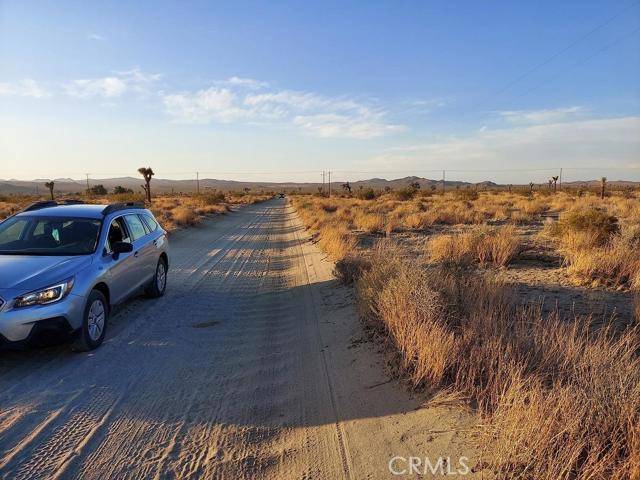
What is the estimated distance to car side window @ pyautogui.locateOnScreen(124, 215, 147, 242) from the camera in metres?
7.66

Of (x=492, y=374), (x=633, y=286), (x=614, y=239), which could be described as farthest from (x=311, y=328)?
(x=614, y=239)

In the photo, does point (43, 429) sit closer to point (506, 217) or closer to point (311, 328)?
point (311, 328)

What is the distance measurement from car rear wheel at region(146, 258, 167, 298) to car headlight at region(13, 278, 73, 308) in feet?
10.1

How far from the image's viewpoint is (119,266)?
21.8 ft

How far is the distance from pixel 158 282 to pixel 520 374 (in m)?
6.87

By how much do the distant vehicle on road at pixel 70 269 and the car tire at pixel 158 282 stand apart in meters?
0.02

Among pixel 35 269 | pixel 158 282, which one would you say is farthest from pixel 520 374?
pixel 158 282

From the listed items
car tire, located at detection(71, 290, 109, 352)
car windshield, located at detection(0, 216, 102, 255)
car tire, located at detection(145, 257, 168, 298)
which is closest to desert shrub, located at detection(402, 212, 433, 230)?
car tire, located at detection(145, 257, 168, 298)

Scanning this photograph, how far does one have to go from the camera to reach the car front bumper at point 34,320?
15.5 feet

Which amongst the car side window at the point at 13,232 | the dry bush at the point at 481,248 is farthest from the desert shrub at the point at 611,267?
the car side window at the point at 13,232

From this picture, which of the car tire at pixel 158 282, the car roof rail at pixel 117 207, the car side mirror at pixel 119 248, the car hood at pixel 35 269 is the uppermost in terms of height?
the car roof rail at pixel 117 207

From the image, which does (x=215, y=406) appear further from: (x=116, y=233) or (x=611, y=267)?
(x=611, y=267)

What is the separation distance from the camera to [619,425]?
9.52 feet

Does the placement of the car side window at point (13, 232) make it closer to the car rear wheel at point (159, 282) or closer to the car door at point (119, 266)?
the car door at point (119, 266)
